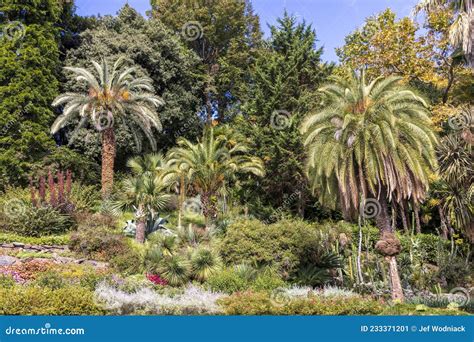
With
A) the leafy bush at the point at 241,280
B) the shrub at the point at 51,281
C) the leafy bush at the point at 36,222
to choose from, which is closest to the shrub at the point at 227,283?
the leafy bush at the point at 241,280

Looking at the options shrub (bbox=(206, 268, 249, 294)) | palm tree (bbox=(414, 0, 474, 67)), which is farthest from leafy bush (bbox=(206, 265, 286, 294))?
palm tree (bbox=(414, 0, 474, 67))

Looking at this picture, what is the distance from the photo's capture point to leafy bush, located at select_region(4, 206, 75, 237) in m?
19.9

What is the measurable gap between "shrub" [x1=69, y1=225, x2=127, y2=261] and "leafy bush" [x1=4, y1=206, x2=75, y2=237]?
2344 millimetres

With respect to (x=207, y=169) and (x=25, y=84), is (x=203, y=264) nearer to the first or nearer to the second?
(x=207, y=169)

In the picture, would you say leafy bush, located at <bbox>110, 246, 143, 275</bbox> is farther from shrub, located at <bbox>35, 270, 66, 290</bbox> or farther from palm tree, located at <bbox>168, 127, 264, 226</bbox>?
palm tree, located at <bbox>168, 127, 264, 226</bbox>

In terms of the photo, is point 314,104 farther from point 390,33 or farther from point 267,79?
point 390,33

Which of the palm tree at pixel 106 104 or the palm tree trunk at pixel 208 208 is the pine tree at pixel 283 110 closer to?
the palm tree trunk at pixel 208 208

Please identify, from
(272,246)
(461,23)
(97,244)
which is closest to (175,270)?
(272,246)

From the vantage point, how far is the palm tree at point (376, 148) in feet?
45.2

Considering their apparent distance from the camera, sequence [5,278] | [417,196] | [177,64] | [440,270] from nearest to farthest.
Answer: [5,278], [417,196], [440,270], [177,64]

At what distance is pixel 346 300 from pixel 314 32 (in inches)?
744

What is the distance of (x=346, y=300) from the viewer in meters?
11.2

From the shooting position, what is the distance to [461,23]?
17688 millimetres

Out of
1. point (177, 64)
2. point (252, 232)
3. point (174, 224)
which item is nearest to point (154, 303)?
point (252, 232)
